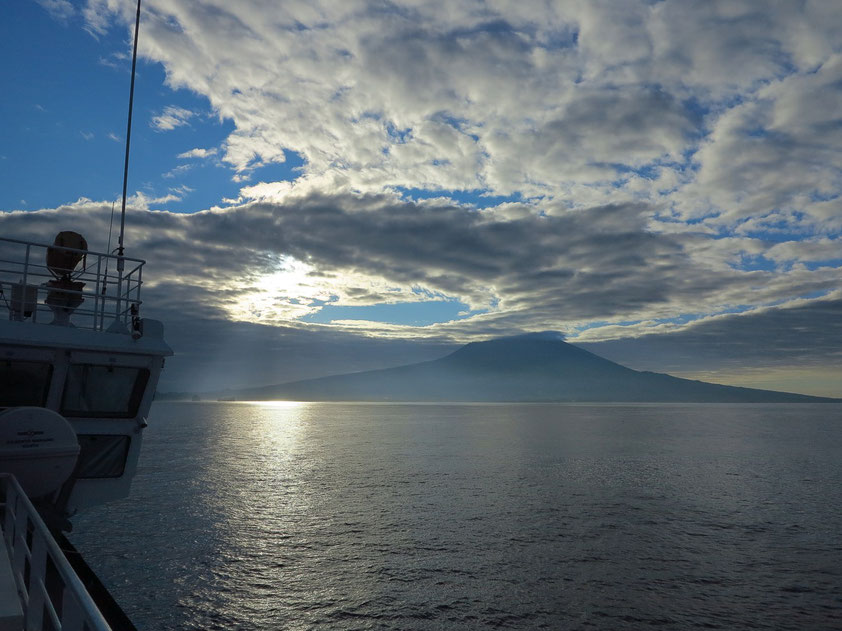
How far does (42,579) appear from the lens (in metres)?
8.91

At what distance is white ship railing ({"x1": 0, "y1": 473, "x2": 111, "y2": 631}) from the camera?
5.74 meters

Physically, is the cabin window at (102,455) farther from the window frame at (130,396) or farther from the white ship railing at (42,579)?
the white ship railing at (42,579)

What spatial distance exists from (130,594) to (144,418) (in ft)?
23.9

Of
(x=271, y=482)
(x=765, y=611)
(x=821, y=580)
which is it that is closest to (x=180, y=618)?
(x=765, y=611)

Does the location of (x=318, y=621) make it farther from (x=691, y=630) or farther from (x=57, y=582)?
(x=691, y=630)

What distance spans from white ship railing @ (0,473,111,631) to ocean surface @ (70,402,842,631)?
724cm

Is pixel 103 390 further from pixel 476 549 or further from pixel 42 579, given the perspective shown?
pixel 476 549

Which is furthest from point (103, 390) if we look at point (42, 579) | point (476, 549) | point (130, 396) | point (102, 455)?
point (476, 549)

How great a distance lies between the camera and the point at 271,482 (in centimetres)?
4994

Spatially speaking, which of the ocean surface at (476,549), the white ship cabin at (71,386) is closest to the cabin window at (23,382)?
the white ship cabin at (71,386)

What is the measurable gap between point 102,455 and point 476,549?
1674 centimetres

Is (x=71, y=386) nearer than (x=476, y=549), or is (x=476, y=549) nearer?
(x=71, y=386)

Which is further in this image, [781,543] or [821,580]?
[781,543]

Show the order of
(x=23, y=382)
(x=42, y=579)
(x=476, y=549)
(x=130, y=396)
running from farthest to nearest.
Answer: (x=476, y=549) → (x=130, y=396) → (x=23, y=382) → (x=42, y=579)
